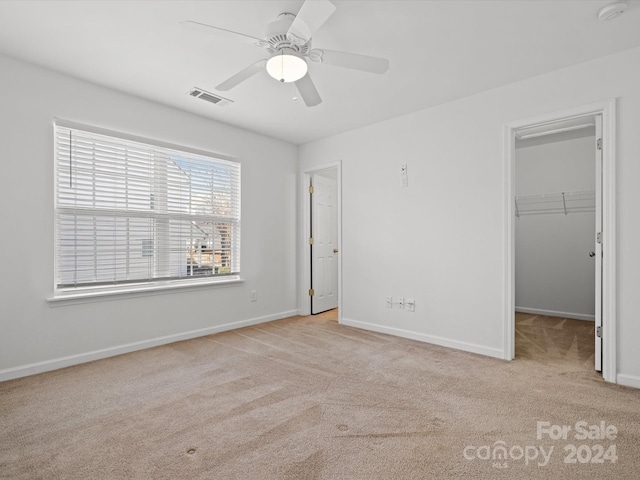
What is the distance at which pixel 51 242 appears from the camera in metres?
2.88

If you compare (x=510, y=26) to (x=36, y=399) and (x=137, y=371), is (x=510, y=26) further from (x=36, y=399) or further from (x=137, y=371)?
(x=36, y=399)

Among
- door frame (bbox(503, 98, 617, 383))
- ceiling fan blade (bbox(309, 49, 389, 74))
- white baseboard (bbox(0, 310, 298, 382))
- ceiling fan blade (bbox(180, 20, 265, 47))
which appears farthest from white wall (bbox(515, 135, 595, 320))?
ceiling fan blade (bbox(180, 20, 265, 47))

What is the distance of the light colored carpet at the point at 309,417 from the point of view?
164 centimetres

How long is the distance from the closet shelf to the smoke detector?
328 cm

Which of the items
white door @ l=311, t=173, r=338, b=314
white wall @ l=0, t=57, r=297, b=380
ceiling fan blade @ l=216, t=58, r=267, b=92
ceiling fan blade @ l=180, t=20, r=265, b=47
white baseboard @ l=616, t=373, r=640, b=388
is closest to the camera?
ceiling fan blade @ l=180, t=20, r=265, b=47

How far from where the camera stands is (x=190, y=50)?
2.54m

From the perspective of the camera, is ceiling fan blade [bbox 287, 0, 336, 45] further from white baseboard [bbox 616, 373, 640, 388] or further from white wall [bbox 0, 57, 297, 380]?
white baseboard [bbox 616, 373, 640, 388]

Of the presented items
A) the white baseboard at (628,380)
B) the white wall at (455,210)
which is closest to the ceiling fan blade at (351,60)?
the white wall at (455,210)

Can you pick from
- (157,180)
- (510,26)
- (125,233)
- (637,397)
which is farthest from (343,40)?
(637,397)

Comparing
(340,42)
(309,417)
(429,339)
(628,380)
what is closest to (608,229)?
(628,380)

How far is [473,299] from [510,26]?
2.31m

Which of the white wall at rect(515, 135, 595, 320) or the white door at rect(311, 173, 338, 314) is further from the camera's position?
the white door at rect(311, 173, 338, 314)

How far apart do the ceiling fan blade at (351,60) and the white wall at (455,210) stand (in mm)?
1691

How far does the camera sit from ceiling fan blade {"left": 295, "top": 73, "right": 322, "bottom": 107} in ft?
7.64
